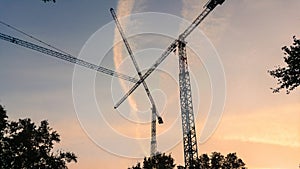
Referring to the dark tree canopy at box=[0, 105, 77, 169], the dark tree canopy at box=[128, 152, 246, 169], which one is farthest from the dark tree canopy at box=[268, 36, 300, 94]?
the dark tree canopy at box=[128, 152, 246, 169]

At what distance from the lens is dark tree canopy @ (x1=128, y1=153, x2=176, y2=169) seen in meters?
105

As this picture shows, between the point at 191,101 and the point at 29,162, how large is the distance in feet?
129

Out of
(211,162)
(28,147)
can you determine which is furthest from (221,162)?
(28,147)

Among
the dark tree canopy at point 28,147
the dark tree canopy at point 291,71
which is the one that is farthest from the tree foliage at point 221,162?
the dark tree canopy at point 291,71

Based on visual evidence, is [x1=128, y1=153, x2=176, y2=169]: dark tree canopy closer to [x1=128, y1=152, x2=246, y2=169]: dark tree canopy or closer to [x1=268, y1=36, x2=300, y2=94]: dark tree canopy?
[x1=128, y1=152, x2=246, y2=169]: dark tree canopy

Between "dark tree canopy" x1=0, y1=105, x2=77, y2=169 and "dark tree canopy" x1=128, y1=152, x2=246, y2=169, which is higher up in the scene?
"dark tree canopy" x1=128, y1=152, x2=246, y2=169

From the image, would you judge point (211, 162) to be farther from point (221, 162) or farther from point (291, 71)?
point (291, 71)

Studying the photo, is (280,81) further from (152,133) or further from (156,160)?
(152,133)

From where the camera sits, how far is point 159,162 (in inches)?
4176

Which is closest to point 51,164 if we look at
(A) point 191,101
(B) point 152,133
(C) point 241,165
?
(A) point 191,101

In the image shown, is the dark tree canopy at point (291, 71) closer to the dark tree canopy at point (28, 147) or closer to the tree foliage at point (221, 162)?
the dark tree canopy at point (28, 147)

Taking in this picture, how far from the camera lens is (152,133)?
439 ft

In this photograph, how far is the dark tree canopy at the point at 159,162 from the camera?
104925mm

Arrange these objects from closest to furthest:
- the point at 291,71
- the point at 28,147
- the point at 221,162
→ the point at 291,71 → the point at 28,147 → the point at 221,162
